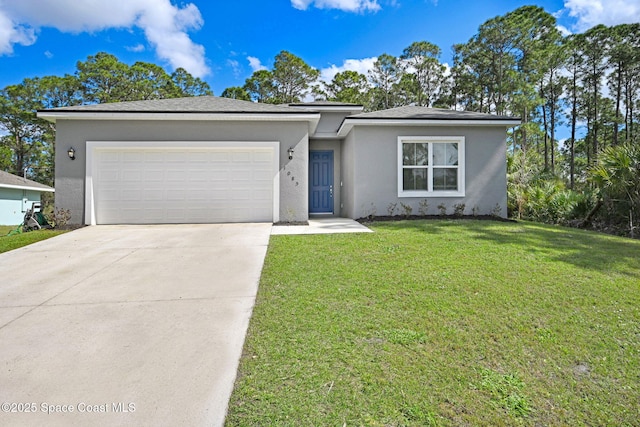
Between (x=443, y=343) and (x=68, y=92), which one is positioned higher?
(x=68, y=92)

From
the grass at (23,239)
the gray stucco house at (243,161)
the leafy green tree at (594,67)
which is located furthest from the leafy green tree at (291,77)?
the grass at (23,239)

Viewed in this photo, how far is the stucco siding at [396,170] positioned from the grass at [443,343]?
5047mm

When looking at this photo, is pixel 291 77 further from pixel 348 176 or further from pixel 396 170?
pixel 396 170

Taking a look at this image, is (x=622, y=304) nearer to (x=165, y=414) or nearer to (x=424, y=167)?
(x=165, y=414)

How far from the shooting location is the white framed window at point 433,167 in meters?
10.0

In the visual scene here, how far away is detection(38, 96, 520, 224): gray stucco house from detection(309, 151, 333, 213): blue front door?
1.67 m

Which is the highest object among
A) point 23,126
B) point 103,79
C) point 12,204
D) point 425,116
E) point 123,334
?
point 103,79

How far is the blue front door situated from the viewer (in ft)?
38.7

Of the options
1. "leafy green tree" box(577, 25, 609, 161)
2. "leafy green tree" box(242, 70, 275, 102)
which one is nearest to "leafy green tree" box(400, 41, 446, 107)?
"leafy green tree" box(577, 25, 609, 161)

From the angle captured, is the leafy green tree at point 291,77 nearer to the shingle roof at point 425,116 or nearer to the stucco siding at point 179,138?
the shingle roof at point 425,116

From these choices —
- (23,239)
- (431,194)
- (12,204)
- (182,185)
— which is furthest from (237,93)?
(23,239)

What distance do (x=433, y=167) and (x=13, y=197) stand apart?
921 inches

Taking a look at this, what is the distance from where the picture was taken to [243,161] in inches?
365

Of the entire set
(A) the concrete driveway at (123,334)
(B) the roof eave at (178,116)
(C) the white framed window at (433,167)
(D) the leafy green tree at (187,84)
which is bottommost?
(A) the concrete driveway at (123,334)
